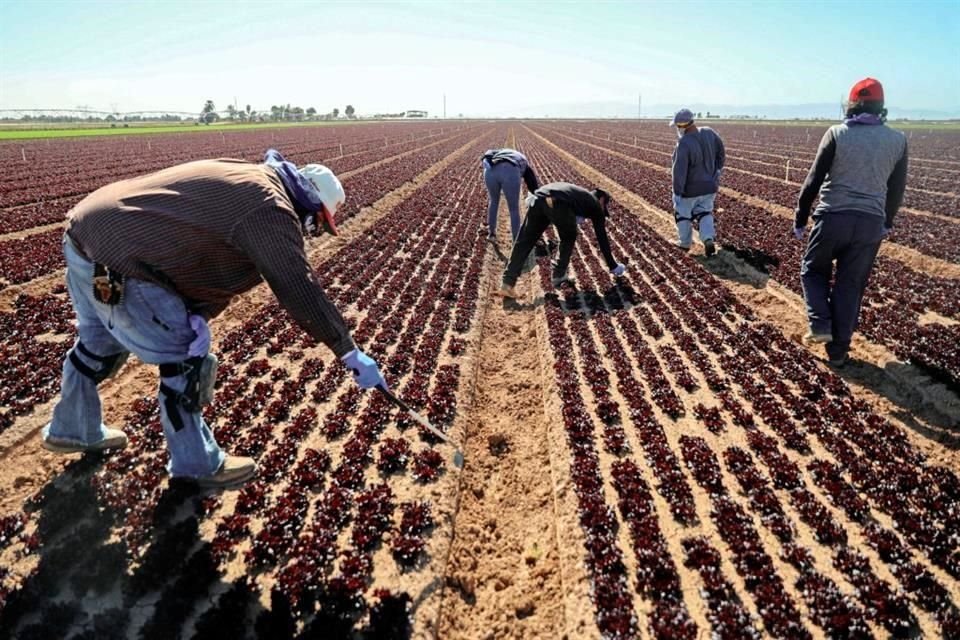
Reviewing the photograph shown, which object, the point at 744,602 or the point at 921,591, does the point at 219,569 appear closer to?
the point at 744,602

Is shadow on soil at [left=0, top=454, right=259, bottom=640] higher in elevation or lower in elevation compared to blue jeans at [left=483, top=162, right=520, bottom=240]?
lower

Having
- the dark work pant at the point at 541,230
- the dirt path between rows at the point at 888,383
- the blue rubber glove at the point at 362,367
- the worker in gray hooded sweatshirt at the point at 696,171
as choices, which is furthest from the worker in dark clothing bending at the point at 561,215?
the blue rubber glove at the point at 362,367

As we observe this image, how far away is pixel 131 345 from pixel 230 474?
4.82 ft

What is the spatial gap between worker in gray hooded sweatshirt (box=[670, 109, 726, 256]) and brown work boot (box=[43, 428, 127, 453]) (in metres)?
10.9

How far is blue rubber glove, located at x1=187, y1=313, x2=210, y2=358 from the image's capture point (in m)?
4.14

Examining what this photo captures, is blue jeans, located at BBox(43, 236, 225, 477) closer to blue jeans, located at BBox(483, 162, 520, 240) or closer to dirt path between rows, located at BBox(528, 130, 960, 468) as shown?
dirt path between rows, located at BBox(528, 130, 960, 468)

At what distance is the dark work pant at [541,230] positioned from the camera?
9.81 m

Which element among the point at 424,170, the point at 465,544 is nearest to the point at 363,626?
the point at 465,544

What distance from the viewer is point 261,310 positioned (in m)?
9.44

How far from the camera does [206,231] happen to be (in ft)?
11.9

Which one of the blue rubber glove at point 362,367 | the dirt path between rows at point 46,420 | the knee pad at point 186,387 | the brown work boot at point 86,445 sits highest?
the blue rubber glove at point 362,367

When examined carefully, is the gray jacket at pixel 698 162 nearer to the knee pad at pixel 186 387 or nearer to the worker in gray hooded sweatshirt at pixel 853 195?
the worker in gray hooded sweatshirt at pixel 853 195

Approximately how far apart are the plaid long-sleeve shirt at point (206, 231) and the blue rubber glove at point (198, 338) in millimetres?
395

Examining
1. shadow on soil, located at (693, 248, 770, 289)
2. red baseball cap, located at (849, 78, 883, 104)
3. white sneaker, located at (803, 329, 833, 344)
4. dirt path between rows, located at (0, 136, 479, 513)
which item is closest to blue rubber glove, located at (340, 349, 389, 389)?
dirt path between rows, located at (0, 136, 479, 513)
